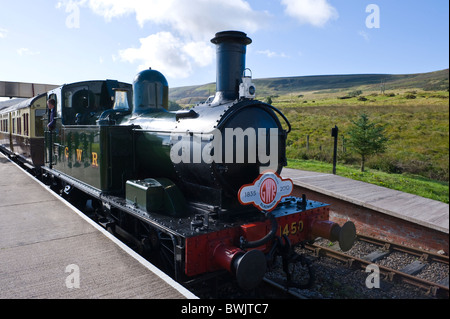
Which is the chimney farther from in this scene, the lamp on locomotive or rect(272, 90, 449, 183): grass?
rect(272, 90, 449, 183): grass

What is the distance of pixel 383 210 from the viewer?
6500 millimetres

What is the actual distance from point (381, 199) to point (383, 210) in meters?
0.76

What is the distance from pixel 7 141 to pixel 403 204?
19388mm

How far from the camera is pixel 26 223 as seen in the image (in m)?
5.93

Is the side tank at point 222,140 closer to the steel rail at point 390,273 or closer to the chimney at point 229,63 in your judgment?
the chimney at point 229,63

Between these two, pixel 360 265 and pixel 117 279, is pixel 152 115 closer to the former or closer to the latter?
pixel 117 279

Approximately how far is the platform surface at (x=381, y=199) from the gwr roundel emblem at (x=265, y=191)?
256 cm

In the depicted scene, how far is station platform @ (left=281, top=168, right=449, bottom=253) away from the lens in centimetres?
574

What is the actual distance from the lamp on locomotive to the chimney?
67.7 inches

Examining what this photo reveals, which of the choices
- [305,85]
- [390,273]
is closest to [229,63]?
[390,273]

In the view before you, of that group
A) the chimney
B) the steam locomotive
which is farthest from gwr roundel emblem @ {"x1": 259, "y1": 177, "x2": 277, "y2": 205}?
the chimney

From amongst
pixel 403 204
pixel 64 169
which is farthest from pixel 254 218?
pixel 64 169

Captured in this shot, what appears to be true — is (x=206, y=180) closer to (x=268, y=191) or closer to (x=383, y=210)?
(x=268, y=191)

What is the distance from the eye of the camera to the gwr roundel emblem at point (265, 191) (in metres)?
3.80
